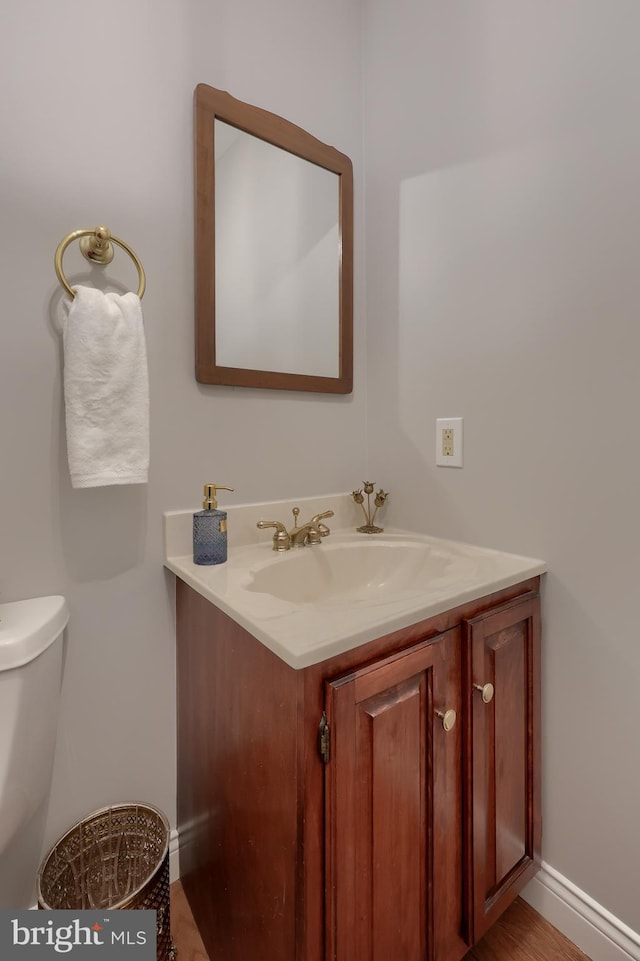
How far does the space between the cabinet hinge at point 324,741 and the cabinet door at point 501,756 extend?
0.33m

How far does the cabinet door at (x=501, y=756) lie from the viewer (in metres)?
0.85

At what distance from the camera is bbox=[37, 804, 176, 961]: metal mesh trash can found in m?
0.90

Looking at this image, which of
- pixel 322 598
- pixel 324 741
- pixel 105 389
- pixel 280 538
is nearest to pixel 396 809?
pixel 324 741

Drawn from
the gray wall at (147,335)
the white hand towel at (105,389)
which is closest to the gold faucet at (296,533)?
the gray wall at (147,335)

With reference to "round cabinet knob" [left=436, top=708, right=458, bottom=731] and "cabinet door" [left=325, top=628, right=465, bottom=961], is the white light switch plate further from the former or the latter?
"round cabinet knob" [left=436, top=708, right=458, bottom=731]

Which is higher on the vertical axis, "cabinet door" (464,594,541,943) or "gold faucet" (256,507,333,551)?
"gold faucet" (256,507,333,551)

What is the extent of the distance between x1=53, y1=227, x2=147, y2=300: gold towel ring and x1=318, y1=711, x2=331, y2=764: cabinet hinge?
2.92 feet

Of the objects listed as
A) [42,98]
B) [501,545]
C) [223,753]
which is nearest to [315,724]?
[223,753]

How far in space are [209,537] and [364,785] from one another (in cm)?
57

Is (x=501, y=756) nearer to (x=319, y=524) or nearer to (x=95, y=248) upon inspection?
(x=319, y=524)

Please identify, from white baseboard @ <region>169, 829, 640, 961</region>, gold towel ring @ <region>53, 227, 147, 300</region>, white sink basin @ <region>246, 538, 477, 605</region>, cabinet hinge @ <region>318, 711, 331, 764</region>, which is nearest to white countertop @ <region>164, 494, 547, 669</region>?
white sink basin @ <region>246, 538, 477, 605</region>

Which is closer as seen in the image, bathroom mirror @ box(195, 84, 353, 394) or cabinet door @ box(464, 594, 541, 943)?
cabinet door @ box(464, 594, 541, 943)

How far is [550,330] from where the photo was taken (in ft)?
3.22

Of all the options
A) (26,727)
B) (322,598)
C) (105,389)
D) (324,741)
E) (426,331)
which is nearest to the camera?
(324,741)
